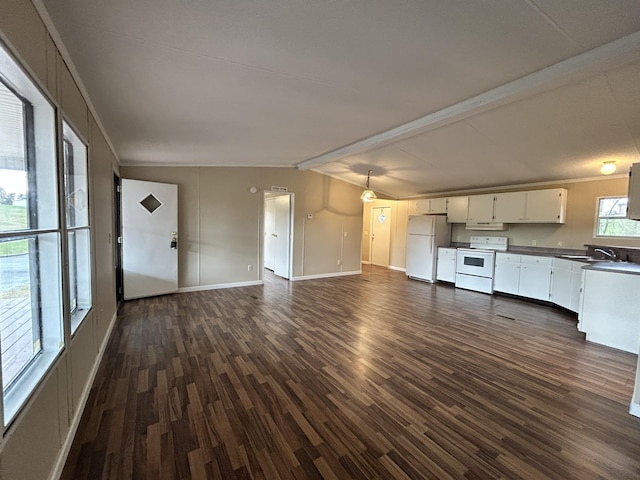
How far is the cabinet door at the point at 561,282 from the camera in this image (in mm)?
4497

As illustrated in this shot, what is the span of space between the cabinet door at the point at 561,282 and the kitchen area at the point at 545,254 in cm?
2

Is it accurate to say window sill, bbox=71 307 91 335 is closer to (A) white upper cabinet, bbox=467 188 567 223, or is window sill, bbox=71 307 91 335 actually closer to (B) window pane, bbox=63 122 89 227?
(B) window pane, bbox=63 122 89 227

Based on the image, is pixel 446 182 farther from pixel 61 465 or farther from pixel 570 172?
pixel 61 465

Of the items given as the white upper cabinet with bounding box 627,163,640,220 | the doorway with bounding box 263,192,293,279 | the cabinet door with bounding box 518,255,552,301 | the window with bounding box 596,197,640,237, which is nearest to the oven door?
the cabinet door with bounding box 518,255,552,301

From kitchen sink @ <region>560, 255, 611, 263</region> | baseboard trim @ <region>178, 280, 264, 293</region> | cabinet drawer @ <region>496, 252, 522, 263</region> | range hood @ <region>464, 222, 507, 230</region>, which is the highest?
range hood @ <region>464, 222, 507, 230</region>

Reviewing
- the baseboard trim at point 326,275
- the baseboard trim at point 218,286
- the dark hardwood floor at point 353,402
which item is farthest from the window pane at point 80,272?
the baseboard trim at point 326,275

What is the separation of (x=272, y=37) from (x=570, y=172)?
5332 millimetres

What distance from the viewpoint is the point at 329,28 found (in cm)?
169

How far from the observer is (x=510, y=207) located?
18.4ft

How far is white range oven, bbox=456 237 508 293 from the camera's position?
226 inches

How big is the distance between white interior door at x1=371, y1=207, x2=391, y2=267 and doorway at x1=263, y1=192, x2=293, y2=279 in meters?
3.63

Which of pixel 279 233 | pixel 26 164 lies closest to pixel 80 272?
pixel 26 164

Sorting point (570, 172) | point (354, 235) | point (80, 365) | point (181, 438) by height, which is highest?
point (570, 172)

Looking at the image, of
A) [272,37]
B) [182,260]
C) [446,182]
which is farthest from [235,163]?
[446,182]
